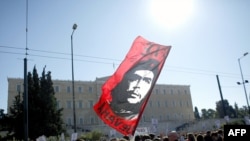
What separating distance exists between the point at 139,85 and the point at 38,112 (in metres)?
30.3

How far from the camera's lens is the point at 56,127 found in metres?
35.2

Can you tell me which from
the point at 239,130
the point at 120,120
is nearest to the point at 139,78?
the point at 120,120

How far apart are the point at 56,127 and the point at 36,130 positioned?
2.39 meters

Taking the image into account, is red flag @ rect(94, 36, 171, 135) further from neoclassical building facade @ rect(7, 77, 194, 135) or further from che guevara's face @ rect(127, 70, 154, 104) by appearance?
neoclassical building facade @ rect(7, 77, 194, 135)

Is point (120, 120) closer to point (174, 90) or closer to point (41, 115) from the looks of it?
point (41, 115)

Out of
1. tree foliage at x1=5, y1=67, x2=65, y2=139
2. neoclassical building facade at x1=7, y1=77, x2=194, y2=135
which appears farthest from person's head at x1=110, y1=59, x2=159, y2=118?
neoclassical building facade at x1=7, y1=77, x2=194, y2=135

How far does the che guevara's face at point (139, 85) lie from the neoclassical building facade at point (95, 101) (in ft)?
142

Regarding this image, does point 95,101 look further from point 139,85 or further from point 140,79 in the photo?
point 139,85

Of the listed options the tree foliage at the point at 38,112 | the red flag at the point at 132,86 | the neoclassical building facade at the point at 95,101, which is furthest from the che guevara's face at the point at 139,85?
the neoclassical building facade at the point at 95,101

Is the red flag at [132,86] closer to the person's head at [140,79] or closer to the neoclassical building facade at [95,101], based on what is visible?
the person's head at [140,79]

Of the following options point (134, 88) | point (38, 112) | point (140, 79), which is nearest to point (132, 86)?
point (134, 88)

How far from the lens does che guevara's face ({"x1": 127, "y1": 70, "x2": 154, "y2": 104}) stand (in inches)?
231

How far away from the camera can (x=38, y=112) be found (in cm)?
3441

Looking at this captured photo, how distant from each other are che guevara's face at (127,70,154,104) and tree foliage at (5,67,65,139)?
2826cm
